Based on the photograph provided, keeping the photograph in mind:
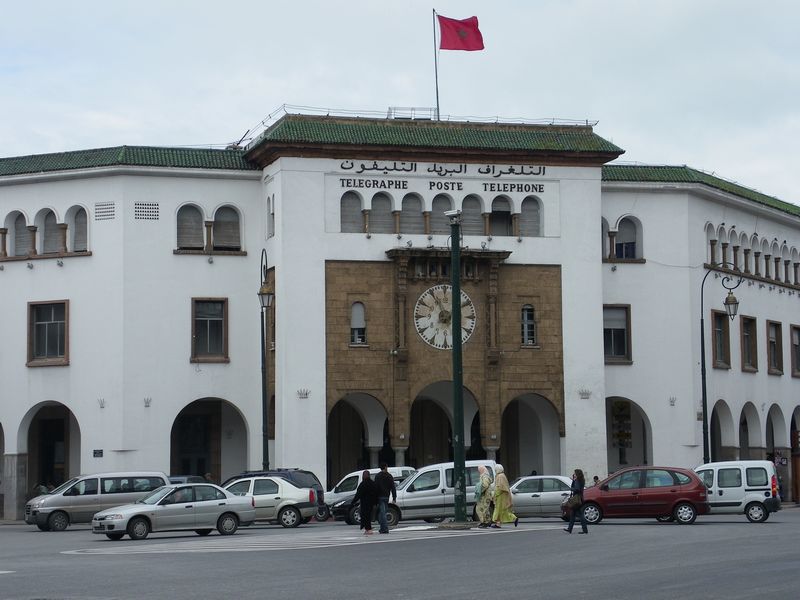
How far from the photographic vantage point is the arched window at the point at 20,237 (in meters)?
46.4

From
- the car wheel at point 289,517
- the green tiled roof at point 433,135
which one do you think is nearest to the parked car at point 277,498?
the car wheel at point 289,517

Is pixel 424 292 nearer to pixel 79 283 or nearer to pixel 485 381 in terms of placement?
pixel 485 381

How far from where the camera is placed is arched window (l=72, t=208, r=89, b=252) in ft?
150

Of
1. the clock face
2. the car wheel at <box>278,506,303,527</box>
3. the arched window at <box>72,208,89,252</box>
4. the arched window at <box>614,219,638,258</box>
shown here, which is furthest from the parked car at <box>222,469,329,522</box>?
the arched window at <box>614,219,638,258</box>

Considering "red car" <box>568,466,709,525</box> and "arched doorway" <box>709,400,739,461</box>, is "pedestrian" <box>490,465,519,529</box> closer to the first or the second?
"red car" <box>568,466,709,525</box>

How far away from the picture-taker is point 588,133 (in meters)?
46.9

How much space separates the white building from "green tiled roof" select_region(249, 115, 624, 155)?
80 mm

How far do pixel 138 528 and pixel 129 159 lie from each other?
17.7 meters

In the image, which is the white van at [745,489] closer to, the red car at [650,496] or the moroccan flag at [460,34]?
the red car at [650,496]

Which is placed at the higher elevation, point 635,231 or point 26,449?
point 635,231

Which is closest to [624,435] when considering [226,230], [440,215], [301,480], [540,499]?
[440,215]

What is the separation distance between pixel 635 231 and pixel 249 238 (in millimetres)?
13266

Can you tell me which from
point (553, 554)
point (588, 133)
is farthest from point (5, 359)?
point (553, 554)

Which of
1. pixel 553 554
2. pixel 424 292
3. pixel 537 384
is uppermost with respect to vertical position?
pixel 424 292
